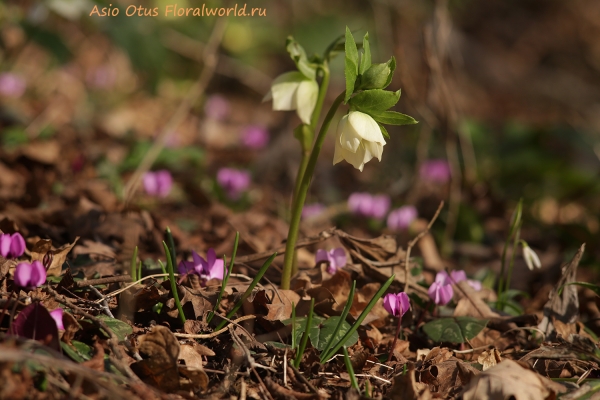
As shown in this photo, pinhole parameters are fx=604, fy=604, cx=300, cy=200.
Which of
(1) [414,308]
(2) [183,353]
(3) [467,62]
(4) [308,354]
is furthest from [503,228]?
(3) [467,62]

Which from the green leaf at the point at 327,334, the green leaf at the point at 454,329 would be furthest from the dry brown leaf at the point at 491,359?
the green leaf at the point at 327,334

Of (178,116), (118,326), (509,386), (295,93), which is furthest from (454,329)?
(178,116)

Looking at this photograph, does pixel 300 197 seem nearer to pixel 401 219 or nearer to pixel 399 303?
pixel 399 303

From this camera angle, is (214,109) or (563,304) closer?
(563,304)

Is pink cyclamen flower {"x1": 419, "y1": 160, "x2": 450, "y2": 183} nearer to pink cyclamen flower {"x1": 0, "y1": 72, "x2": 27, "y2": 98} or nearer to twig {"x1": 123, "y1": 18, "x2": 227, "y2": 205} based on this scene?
twig {"x1": 123, "y1": 18, "x2": 227, "y2": 205}

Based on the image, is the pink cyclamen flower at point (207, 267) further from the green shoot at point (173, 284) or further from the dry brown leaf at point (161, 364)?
the dry brown leaf at point (161, 364)

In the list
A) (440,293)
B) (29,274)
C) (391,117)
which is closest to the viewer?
(29,274)
